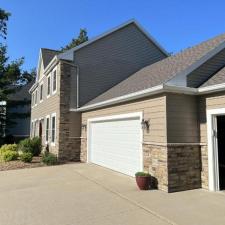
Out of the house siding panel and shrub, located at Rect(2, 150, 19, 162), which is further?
shrub, located at Rect(2, 150, 19, 162)

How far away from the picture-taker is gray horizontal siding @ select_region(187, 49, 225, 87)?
8641 millimetres

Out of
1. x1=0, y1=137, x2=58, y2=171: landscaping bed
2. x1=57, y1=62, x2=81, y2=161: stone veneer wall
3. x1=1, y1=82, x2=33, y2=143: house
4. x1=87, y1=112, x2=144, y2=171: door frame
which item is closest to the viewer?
x1=87, y1=112, x2=144, y2=171: door frame

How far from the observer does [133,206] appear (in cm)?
648

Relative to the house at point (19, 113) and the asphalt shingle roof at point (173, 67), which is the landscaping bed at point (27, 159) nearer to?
the asphalt shingle roof at point (173, 67)

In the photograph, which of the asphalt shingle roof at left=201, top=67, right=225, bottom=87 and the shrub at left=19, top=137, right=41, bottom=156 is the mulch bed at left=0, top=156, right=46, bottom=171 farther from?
the asphalt shingle roof at left=201, top=67, right=225, bottom=87

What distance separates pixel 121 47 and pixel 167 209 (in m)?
13.3

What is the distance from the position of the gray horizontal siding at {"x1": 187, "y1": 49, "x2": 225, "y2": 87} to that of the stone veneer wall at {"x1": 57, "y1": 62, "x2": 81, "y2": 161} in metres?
8.75

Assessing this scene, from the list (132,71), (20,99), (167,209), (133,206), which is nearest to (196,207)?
(167,209)

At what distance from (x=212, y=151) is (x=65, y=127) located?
9.44 metres

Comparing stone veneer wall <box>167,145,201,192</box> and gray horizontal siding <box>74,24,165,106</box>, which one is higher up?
gray horizontal siding <box>74,24,165,106</box>

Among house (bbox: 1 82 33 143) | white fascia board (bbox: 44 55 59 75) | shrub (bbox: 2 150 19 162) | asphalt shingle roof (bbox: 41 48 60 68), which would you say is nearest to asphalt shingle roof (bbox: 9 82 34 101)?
house (bbox: 1 82 33 143)

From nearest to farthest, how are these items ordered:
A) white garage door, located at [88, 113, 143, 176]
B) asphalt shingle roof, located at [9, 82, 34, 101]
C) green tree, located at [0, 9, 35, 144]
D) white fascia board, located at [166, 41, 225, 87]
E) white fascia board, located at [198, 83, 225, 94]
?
white fascia board, located at [198, 83, 225, 94] < white fascia board, located at [166, 41, 225, 87] < white garage door, located at [88, 113, 143, 176] < green tree, located at [0, 9, 35, 144] < asphalt shingle roof, located at [9, 82, 34, 101]

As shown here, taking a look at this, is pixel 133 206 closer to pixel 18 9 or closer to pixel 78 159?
pixel 78 159

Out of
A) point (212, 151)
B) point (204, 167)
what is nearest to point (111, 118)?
point (204, 167)
